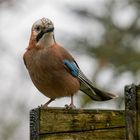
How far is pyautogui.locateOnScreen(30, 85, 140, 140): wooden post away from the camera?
3.62m

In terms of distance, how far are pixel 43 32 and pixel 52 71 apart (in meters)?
0.45

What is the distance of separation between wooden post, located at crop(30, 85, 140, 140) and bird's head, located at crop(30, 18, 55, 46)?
1.73 metres

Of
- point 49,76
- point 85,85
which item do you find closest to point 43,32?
point 49,76

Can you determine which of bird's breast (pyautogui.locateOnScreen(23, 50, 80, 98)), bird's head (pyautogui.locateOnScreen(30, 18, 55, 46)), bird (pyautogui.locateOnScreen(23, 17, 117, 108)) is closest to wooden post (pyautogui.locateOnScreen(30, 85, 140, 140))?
bird's head (pyautogui.locateOnScreen(30, 18, 55, 46))

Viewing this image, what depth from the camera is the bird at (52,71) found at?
5.93 m

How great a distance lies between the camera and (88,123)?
388cm

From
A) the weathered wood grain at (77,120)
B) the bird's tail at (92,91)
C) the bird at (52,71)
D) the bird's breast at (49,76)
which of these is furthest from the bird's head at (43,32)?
the weathered wood grain at (77,120)

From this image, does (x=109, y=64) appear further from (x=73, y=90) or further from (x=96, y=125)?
(x=96, y=125)

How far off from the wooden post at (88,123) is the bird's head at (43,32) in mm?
1730

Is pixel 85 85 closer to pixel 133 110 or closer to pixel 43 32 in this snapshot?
pixel 43 32

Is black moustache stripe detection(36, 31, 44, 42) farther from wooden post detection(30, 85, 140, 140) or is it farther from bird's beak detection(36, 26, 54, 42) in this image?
wooden post detection(30, 85, 140, 140)

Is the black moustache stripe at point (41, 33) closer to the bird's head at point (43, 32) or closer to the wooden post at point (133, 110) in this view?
the bird's head at point (43, 32)

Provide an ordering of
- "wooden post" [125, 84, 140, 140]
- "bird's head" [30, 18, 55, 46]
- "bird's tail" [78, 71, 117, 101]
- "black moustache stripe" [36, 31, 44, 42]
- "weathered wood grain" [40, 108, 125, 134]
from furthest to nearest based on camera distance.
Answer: "bird's tail" [78, 71, 117, 101] < "black moustache stripe" [36, 31, 44, 42] < "bird's head" [30, 18, 55, 46] < "weathered wood grain" [40, 108, 125, 134] < "wooden post" [125, 84, 140, 140]

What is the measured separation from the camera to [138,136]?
11.8ft
